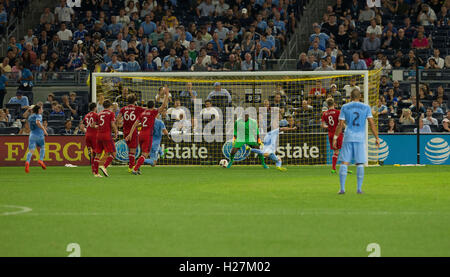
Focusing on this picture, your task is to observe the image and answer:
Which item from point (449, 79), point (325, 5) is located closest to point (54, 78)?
point (325, 5)

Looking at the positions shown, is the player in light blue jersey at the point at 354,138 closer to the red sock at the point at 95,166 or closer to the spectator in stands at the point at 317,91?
the red sock at the point at 95,166

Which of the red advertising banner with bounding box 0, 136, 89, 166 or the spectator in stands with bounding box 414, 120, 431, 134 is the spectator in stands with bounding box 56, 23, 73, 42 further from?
the spectator in stands with bounding box 414, 120, 431, 134

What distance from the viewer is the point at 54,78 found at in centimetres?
3006

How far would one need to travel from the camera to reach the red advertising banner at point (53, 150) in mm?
27234

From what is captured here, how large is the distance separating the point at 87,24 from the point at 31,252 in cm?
2649

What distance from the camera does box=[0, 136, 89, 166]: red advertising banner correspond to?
89.4 ft

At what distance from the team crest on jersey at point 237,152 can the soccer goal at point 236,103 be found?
1.4 inches

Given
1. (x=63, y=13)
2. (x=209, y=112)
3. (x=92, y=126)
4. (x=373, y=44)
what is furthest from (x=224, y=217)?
(x=63, y=13)

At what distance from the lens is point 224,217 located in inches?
438

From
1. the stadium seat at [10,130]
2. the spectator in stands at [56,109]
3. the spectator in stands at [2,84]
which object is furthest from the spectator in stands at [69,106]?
the spectator in stands at [2,84]

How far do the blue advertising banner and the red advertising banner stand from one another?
1026cm

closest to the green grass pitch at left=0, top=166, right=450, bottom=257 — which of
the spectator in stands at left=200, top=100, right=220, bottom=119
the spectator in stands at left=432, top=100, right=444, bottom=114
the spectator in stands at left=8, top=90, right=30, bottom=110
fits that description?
the spectator in stands at left=200, top=100, right=220, bottom=119

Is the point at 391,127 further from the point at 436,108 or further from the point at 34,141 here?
the point at 34,141

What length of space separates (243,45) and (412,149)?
826 cm
